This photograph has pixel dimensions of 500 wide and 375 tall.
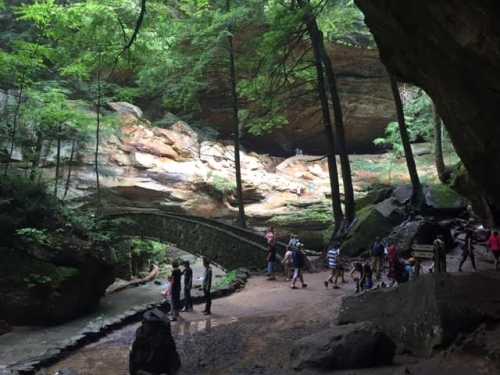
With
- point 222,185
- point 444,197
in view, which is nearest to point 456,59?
point 444,197

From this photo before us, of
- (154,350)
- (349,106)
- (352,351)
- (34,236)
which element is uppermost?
(349,106)

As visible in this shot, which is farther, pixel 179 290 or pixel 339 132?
pixel 339 132

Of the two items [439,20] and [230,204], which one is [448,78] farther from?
[230,204]

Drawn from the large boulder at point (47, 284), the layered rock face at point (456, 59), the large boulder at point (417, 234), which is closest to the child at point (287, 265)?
the large boulder at point (417, 234)

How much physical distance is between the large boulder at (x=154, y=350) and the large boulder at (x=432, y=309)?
3.19 meters

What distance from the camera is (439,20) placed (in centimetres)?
632

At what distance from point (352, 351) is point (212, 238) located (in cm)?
1276

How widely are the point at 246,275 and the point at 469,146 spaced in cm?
971

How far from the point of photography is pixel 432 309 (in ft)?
22.5

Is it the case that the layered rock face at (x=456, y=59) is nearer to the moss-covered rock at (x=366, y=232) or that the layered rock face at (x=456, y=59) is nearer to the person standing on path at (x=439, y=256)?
the person standing on path at (x=439, y=256)

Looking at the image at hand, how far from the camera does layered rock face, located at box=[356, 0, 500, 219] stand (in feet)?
19.0

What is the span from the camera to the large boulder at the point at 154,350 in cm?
808

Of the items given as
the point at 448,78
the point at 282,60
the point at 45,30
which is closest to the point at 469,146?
the point at 448,78

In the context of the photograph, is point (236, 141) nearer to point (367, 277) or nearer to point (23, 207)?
point (23, 207)
